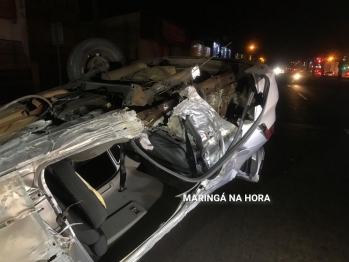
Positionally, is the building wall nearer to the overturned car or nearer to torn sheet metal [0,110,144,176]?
the overturned car

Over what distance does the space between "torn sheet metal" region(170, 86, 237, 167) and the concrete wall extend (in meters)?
9.30

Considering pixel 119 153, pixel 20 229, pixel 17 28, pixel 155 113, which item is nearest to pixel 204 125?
pixel 155 113

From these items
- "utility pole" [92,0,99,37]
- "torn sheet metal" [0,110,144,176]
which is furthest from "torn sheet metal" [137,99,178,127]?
"utility pole" [92,0,99,37]

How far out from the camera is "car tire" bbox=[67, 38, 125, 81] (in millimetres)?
4367

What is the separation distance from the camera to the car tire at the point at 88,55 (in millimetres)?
4367

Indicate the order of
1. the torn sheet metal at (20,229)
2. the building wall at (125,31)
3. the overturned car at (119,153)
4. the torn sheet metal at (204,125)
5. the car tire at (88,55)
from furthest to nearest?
1. the building wall at (125,31)
2. the car tire at (88,55)
3. the torn sheet metal at (204,125)
4. the overturned car at (119,153)
5. the torn sheet metal at (20,229)

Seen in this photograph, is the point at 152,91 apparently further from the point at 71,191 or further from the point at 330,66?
the point at 330,66

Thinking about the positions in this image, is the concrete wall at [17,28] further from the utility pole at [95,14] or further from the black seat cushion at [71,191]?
the black seat cushion at [71,191]

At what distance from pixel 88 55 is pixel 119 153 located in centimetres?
206

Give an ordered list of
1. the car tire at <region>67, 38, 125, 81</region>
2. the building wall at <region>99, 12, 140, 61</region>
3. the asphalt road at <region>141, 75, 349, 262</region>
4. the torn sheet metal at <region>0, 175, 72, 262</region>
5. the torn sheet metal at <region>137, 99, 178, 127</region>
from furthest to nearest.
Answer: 1. the building wall at <region>99, 12, 140, 61</region>
2. the car tire at <region>67, 38, 125, 81</region>
3. the asphalt road at <region>141, 75, 349, 262</region>
4. the torn sheet metal at <region>137, 99, 178, 127</region>
5. the torn sheet metal at <region>0, 175, 72, 262</region>

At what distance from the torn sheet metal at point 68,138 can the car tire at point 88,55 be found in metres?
2.69

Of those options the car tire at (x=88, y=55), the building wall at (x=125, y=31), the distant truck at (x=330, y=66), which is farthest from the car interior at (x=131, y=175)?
the distant truck at (x=330, y=66)

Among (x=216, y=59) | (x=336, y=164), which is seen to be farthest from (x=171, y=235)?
(x=336, y=164)

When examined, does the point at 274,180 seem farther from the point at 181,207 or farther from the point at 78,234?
the point at 78,234
